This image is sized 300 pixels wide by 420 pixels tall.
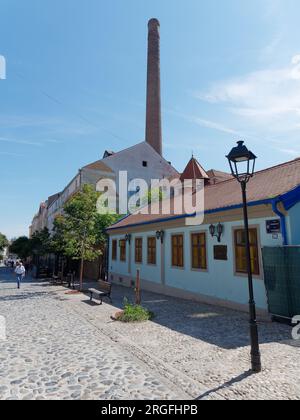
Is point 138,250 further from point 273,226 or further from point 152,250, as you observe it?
point 273,226

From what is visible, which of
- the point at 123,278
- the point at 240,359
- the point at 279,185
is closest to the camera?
the point at 240,359

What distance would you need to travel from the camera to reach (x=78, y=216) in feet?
53.6

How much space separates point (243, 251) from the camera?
929cm

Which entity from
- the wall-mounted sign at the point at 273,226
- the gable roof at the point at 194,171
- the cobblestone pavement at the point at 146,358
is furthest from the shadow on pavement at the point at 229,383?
the gable roof at the point at 194,171

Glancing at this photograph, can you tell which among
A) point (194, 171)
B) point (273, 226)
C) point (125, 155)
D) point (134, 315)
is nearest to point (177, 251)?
point (134, 315)

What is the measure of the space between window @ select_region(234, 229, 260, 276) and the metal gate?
2.25ft

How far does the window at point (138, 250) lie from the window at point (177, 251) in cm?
356

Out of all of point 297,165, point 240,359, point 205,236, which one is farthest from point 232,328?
point 297,165

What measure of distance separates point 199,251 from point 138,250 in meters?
6.02

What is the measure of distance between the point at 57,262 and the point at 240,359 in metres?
23.5

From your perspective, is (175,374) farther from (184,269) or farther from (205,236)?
(184,269)

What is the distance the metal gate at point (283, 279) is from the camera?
285 inches

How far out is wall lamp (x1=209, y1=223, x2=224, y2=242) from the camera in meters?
10.1

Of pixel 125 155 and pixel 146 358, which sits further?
pixel 125 155
